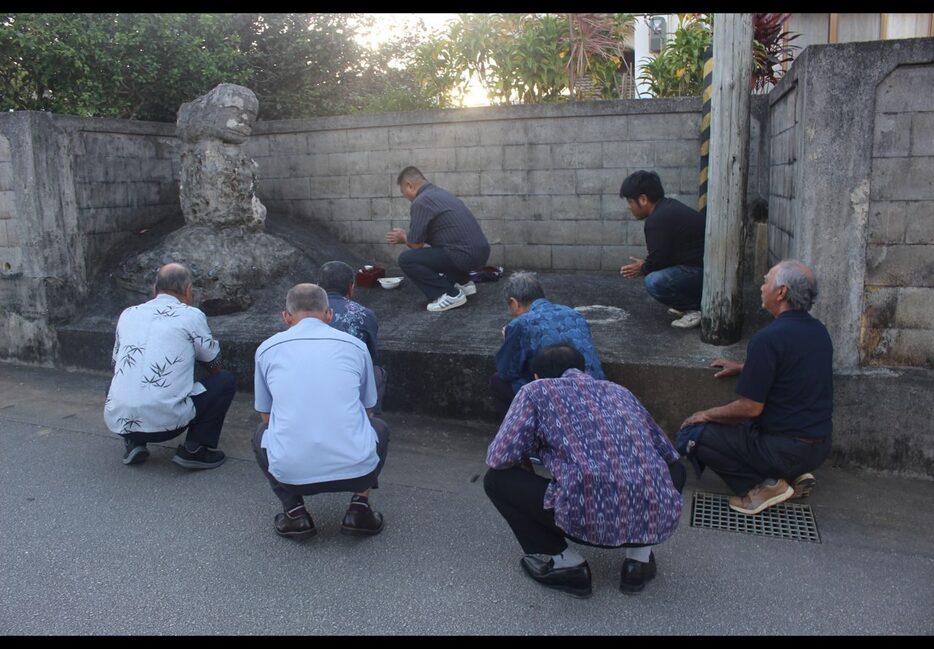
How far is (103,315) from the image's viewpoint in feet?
24.2

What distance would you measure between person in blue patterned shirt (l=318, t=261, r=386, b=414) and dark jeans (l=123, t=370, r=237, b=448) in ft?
3.14

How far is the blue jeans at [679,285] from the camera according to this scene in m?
5.62

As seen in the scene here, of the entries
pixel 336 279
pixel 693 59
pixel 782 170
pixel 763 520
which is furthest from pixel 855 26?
pixel 336 279

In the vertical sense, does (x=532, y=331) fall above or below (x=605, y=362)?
above

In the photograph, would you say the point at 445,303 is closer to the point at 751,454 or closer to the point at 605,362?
the point at 605,362

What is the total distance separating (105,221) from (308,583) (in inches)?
224

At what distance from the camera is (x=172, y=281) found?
16.0 feet

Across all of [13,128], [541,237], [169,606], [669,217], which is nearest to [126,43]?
[13,128]

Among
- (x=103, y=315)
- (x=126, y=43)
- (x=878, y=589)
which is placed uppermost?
(x=126, y=43)

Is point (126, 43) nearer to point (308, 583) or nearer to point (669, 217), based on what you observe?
point (669, 217)

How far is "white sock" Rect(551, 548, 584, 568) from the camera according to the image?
11.0ft

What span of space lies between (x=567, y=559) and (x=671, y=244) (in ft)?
9.99

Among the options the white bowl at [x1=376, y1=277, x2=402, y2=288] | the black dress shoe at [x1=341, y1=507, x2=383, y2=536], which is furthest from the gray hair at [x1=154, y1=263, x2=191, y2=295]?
the white bowl at [x1=376, y1=277, x2=402, y2=288]

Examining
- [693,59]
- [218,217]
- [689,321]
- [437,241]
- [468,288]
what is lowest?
[689,321]
